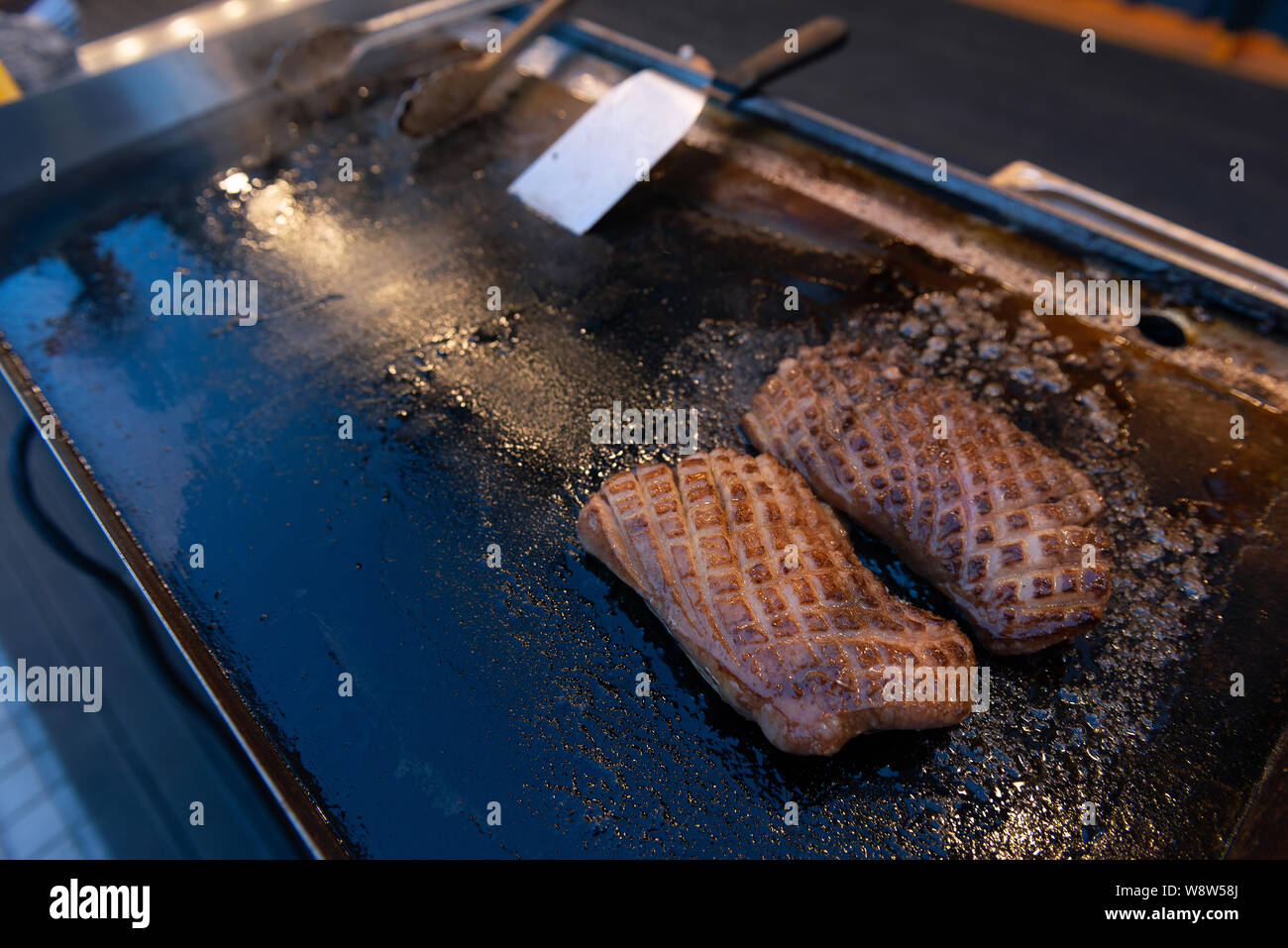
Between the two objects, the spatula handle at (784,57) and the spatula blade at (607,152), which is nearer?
the spatula blade at (607,152)

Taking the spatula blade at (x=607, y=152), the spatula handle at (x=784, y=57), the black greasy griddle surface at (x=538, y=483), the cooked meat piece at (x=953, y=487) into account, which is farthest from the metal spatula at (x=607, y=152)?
the cooked meat piece at (x=953, y=487)

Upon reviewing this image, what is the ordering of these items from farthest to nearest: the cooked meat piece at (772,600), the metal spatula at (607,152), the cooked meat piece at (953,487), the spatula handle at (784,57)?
the spatula handle at (784,57) → the metal spatula at (607,152) → the cooked meat piece at (953,487) → the cooked meat piece at (772,600)

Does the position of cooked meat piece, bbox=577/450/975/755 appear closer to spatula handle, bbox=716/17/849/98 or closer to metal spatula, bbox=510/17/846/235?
metal spatula, bbox=510/17/846/235

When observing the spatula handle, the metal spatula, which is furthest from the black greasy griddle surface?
the spatula handle

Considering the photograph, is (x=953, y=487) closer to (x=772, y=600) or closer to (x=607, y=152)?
(x=772, y=600)

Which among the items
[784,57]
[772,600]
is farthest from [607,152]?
[772,600]

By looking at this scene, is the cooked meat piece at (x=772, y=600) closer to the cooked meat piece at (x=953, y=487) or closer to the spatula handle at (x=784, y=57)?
the cooked meat piece at (x=953, y=487)

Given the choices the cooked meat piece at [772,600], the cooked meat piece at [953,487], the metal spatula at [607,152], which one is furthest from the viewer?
the metal spatula at [607,152]

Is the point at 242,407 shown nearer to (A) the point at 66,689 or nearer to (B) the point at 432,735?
(A) the point at 66,689
